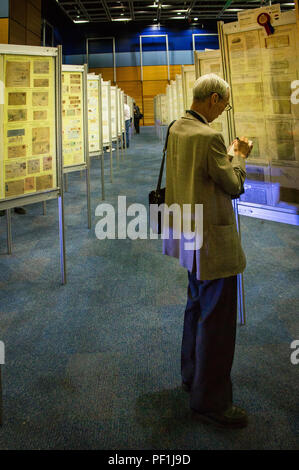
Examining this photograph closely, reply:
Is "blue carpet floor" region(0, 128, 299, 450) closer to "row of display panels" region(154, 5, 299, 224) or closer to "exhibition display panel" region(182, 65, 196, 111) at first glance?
"row of display panels" region(154, 5, 299, 224)

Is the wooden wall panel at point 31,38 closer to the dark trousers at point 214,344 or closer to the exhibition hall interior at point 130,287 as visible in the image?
the exhibition hall interior at point 130,287

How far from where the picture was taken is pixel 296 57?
182 cm

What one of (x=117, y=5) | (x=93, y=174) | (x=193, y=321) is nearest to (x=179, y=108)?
(x=93, y=174)

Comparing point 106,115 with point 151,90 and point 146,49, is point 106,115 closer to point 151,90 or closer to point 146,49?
point 151,90

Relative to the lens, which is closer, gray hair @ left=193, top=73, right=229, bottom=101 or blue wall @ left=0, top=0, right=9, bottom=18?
gray hair @ left=193, top=73, right=229, bottom=101

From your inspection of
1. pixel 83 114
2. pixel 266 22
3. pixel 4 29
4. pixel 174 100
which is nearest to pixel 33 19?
pixel 4 29

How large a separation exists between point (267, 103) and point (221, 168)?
85 centimetres

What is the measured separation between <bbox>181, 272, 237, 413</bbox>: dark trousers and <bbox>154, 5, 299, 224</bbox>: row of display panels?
659 millimetres

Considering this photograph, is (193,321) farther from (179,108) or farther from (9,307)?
(179,108)

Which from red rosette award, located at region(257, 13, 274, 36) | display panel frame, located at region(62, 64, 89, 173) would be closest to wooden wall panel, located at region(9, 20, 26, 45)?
display panel frame, located at region(62, 64, 89, 173)

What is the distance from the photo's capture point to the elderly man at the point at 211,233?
1.39m

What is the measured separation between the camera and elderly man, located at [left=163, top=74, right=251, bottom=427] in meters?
1.39

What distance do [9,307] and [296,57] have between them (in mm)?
2361
